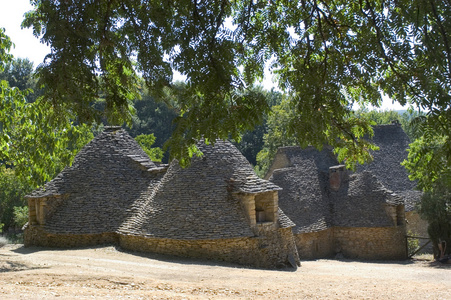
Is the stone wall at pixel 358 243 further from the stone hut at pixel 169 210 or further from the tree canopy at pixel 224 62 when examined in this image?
the tree canopy at pixel 224 62

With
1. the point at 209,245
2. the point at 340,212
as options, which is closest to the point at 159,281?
the point at 209,245

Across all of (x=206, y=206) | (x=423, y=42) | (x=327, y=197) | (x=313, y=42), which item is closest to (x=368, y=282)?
(x=206, y=206)

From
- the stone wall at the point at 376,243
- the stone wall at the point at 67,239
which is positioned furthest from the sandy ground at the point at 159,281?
the stone wall at the point at 376,243

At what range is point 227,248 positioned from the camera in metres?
17.1

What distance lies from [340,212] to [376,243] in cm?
267

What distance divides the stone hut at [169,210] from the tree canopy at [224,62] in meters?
9.18

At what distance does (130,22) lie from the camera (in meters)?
7.83

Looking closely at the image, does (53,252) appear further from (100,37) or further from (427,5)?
(427,5)

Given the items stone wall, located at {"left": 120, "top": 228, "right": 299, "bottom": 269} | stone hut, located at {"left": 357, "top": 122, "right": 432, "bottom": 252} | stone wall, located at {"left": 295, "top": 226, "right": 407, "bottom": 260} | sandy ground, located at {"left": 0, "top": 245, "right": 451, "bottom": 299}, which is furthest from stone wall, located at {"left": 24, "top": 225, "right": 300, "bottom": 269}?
stone hut, located at {"left": 357, "top": 122, "right": 432, "bottom": 252}

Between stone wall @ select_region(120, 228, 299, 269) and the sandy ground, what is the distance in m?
0.45

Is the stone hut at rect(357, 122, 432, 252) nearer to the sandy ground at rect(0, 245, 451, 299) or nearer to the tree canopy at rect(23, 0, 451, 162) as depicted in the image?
the sandy ground at rect(0, 245, 451, 299)

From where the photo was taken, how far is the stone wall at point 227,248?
17047 mm

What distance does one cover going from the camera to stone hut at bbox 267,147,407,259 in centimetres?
2595

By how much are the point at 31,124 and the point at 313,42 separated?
29.1 ft
